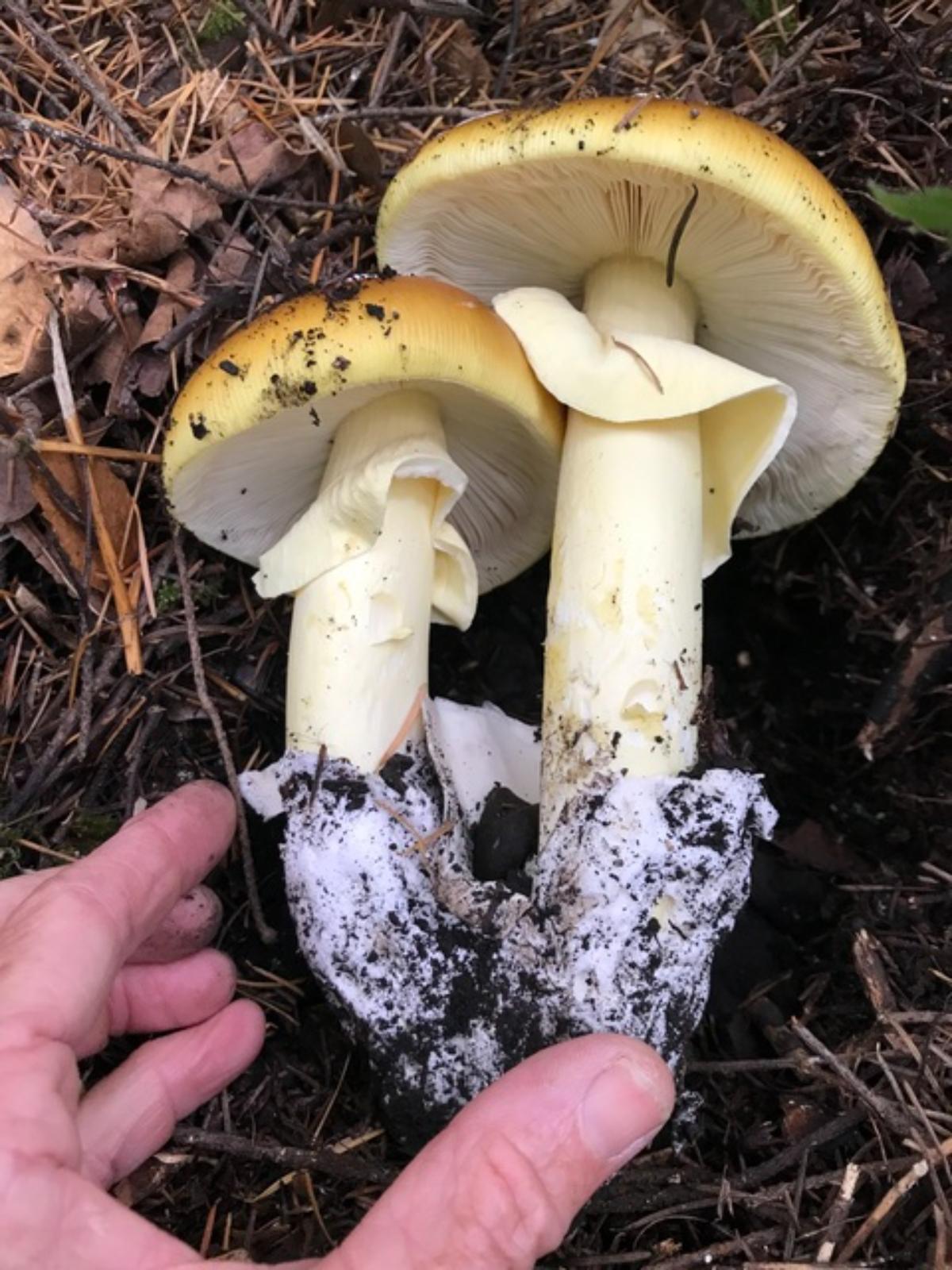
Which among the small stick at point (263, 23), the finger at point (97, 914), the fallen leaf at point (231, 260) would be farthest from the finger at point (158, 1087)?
the small stick at point (263, 23)

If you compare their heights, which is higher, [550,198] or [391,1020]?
[550,198]

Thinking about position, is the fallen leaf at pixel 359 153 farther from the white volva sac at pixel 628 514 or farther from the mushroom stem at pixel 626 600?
the mushroom stem at pixel 626 600

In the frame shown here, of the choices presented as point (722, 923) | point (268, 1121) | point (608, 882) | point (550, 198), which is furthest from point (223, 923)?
point (550, 198)

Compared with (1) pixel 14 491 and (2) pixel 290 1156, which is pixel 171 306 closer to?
(1) pixel 14 491

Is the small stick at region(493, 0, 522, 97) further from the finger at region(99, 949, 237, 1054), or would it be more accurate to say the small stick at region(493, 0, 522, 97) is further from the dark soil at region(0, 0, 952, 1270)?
the finger at region(99, 949, 237, 1054)

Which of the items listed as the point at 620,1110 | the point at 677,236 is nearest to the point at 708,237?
the point at 677,236

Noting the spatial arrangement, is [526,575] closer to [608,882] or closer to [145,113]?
[608,882]
